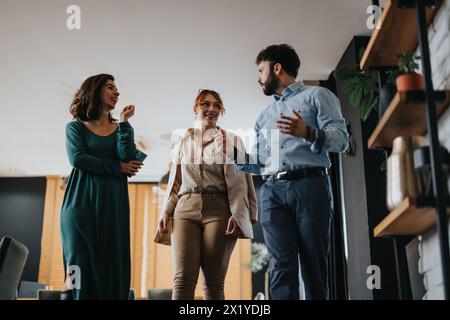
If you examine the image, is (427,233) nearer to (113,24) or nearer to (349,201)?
(349,201)

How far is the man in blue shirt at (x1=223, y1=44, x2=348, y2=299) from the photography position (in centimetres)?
217

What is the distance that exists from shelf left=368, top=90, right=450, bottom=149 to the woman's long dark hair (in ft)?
4.14

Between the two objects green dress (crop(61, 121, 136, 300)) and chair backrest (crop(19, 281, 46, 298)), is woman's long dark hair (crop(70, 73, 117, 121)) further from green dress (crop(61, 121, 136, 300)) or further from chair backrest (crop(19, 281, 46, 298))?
chair backrest (crop(19, 281, 46, 298))

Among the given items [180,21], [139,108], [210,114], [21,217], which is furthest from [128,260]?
[21,217]

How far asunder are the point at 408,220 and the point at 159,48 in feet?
12.1

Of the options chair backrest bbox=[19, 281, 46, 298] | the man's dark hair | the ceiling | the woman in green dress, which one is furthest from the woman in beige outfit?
chair backrest bbox=[19, 281, 46, 298]

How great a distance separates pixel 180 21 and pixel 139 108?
214 centimetres

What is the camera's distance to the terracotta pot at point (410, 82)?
1.76 m

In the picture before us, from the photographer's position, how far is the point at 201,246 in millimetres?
2625

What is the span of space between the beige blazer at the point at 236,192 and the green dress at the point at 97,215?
13.4 inches

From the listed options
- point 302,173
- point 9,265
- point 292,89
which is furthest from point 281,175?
point 9,265

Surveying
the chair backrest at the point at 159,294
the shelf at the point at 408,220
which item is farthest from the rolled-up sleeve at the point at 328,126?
the chair backrest at the point at 159,294

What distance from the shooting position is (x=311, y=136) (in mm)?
2148

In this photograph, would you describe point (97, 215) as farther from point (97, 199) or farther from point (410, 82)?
point (410, 82)
